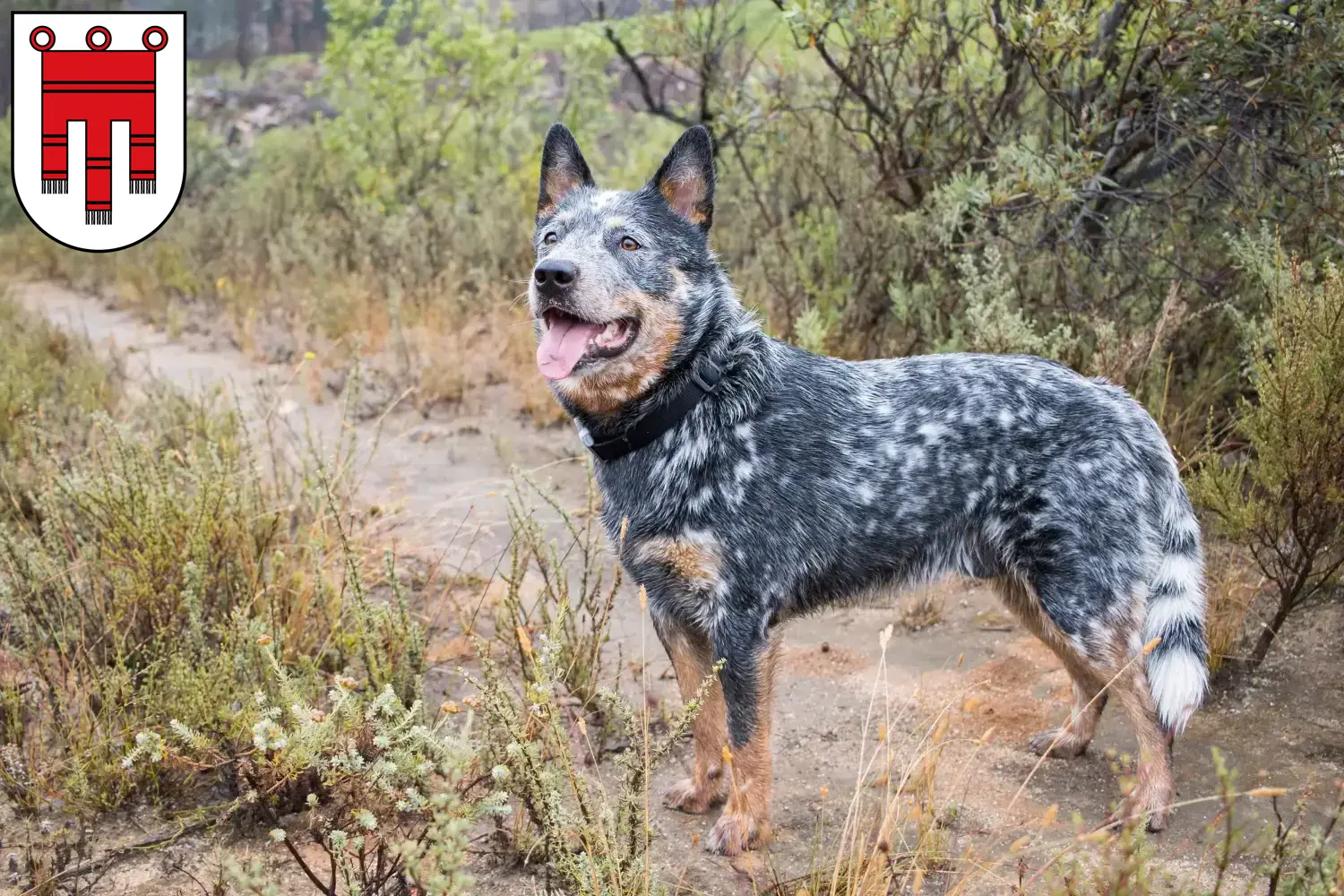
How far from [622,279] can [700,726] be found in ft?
4.59

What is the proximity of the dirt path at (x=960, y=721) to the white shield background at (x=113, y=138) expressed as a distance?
116 cm

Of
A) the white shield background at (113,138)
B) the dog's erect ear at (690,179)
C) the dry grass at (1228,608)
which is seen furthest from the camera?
the white shield background at (113,138)

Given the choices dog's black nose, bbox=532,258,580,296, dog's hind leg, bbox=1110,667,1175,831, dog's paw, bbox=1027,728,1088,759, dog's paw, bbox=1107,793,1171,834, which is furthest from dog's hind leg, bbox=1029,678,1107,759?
dog's black nose, bbox=532,258,580,296

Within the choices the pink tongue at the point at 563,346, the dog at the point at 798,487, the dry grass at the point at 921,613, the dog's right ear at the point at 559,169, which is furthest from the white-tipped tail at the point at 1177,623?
the dog's right ear at the point at 559,169

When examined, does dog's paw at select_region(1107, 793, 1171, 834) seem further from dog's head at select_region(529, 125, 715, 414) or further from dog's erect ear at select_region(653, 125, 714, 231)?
dog's erect ear at select_region(653, 125, 714, 231)

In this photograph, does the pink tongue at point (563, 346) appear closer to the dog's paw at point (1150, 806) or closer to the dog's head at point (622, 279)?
the dog's head at point (622, 279)

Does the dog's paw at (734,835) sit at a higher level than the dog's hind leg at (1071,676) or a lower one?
lower

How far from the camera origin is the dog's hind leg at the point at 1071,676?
11.4 feet

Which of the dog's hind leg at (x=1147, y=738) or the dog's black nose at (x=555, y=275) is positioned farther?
the dog's hind leg at (x=1147, y=738)

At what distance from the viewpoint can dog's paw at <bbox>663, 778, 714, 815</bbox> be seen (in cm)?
338

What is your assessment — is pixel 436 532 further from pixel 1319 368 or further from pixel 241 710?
pixel 1319 368

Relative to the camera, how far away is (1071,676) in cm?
361

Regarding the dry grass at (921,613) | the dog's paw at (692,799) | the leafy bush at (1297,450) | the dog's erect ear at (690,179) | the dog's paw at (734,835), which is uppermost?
the dog's erect ear at (690,179)

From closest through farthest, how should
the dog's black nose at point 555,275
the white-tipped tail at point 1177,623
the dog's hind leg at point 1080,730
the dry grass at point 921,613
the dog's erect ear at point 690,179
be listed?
the dog's black nose at point 555,275 → the white-tipped tail at point 1177,623 → the dog's erect ear at point 690,179 → the dog's hind leg at point 1080,730 → the dry grass at point 921,613
